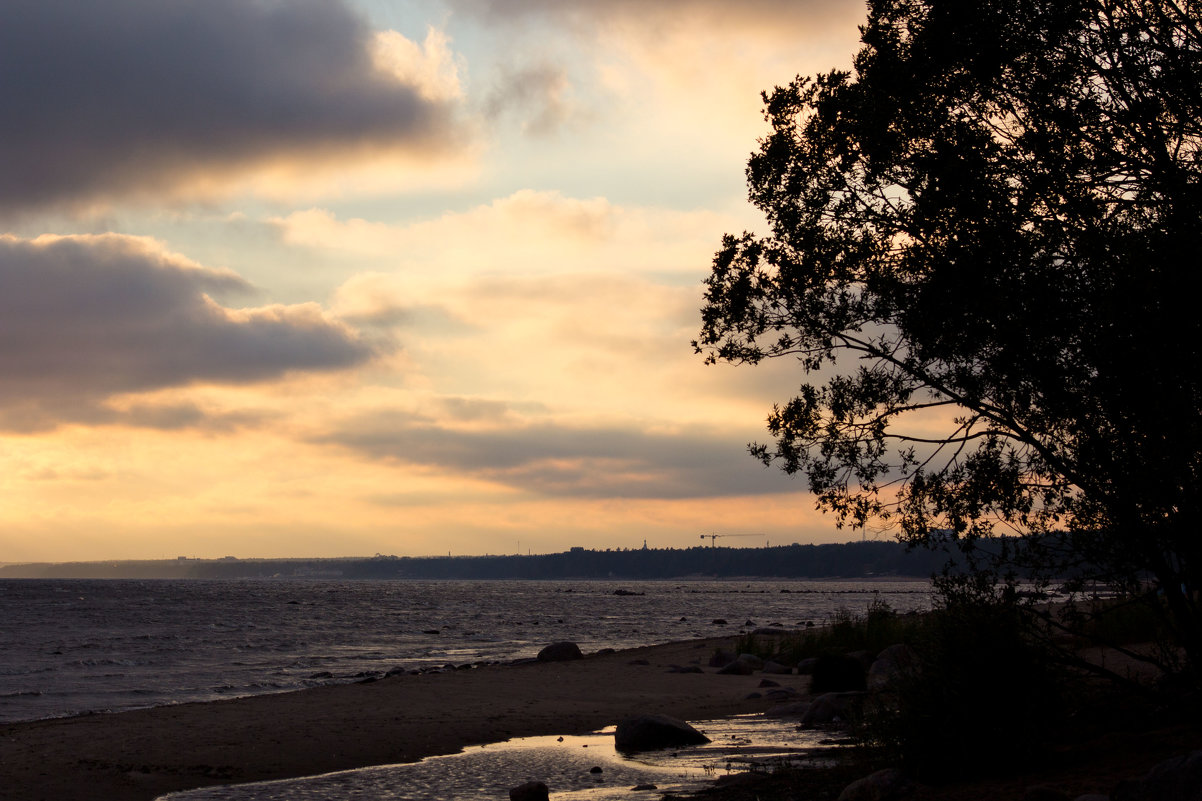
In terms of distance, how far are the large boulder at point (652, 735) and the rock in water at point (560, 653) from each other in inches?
905

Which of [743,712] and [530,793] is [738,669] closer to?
[743,712]

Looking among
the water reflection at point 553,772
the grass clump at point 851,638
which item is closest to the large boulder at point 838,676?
the water reflection at point 553,772

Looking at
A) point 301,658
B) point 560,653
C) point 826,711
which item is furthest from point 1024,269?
point 301,658

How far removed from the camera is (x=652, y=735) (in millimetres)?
17969

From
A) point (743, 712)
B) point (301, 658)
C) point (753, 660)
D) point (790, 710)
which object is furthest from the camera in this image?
point (301, 658)

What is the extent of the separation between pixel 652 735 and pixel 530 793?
5.16 meters

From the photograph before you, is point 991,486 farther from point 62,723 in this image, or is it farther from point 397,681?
point 397,681

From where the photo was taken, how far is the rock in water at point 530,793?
13.2m

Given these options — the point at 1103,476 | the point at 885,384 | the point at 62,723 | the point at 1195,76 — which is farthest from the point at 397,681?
the point at 1195,76

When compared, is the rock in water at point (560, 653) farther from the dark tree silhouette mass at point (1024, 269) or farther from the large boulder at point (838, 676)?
the dark tree silhouette mass at point (1024, 269)

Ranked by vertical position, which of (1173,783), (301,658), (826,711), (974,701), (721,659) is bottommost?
(301,658)

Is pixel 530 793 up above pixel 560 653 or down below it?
above

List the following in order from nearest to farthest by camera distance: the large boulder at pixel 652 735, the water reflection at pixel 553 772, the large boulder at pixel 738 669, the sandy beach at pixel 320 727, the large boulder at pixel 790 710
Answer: the water reflection at pixel 553 772
the sandy beach at pixel 320 727
the large boulder at pixel 652 735
the large boulder at pixel 790 710
the large boulder at pixel 738 669

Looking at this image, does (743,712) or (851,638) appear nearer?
(743,712)
